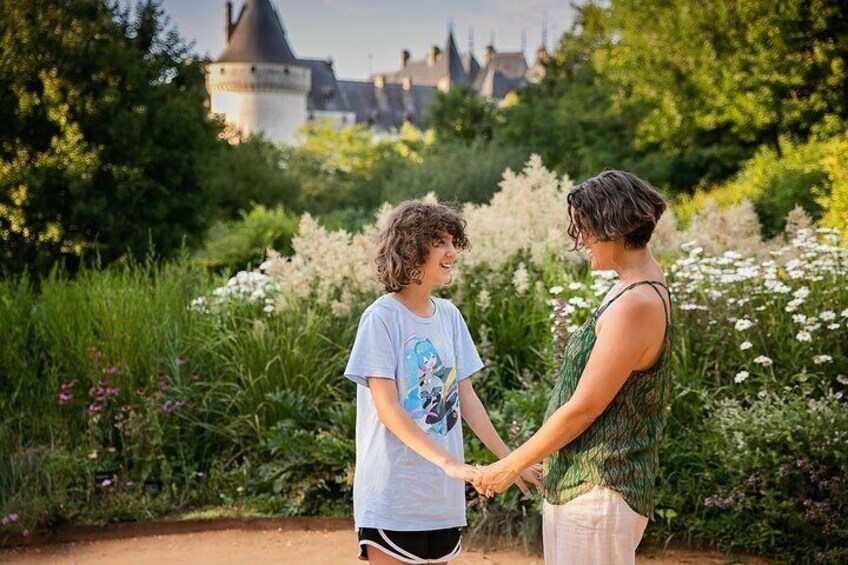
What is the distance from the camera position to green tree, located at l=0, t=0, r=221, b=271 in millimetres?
12539

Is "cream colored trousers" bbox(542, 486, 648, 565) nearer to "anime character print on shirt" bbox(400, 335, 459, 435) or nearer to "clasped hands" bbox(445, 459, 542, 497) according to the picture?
"clasped hands" bbox(445, 459, 542, 497)

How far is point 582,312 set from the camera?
6074 millimetres

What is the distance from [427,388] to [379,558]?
0.45 m

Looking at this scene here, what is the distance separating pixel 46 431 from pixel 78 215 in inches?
286

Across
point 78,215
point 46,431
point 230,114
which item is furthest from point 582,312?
point 230,114

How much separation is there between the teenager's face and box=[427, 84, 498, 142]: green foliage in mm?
26433

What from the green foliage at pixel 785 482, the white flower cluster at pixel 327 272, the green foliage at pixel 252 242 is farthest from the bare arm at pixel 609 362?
the green foliage at pixel 252 242

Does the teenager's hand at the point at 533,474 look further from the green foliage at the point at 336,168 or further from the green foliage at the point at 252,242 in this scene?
the green foliage at the point at 336,168

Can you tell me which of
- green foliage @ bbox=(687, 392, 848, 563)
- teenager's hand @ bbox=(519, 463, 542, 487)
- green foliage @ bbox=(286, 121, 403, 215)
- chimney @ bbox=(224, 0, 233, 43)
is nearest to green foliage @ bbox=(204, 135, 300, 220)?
green foliage @ bbox=(286, 121, 403, 215)

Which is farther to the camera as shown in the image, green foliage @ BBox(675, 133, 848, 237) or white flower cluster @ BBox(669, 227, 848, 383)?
green foliage @ BBox(675, 133, 848, 237)

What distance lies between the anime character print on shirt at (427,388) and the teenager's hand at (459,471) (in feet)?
0.48

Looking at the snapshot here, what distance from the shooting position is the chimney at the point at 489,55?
362ft

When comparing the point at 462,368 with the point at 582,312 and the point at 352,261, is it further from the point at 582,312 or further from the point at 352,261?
the point at 352,261

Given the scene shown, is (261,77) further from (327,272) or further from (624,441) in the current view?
(624,441)
